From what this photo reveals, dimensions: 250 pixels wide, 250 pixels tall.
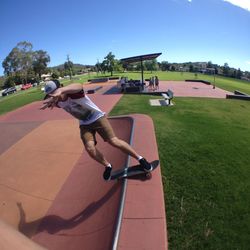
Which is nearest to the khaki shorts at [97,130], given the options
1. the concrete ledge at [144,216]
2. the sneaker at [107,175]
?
the sneaker at [107,175]

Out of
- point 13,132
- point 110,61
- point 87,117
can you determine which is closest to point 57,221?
point 87,117

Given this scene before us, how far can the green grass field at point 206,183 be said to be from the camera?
3287mm

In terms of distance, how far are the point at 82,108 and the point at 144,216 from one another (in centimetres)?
197

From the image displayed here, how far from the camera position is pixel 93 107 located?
3.92 m

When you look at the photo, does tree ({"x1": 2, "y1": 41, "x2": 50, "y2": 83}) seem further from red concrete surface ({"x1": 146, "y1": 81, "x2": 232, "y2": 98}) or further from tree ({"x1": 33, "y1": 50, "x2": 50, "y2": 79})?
red concrete surface ({"x1": 146, "y1": 81, "x2": 232, "y2": 98})

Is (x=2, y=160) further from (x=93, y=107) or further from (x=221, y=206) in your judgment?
(x=221, y=206)

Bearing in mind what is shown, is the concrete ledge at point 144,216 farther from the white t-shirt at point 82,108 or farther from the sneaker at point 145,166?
the white t-shirt at point 82,108

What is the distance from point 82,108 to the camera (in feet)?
12.6

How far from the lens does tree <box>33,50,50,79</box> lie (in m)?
81.7

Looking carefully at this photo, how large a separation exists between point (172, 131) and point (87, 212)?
4362mm

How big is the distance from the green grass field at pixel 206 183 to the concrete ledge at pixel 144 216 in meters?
0.29

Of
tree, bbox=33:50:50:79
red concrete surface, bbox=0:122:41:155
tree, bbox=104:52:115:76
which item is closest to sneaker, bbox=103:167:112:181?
red concrete surface, bbox=0:122:41:155

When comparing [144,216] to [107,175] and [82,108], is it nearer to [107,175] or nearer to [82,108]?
[107,175]

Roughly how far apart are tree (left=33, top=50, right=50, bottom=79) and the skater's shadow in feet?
278
